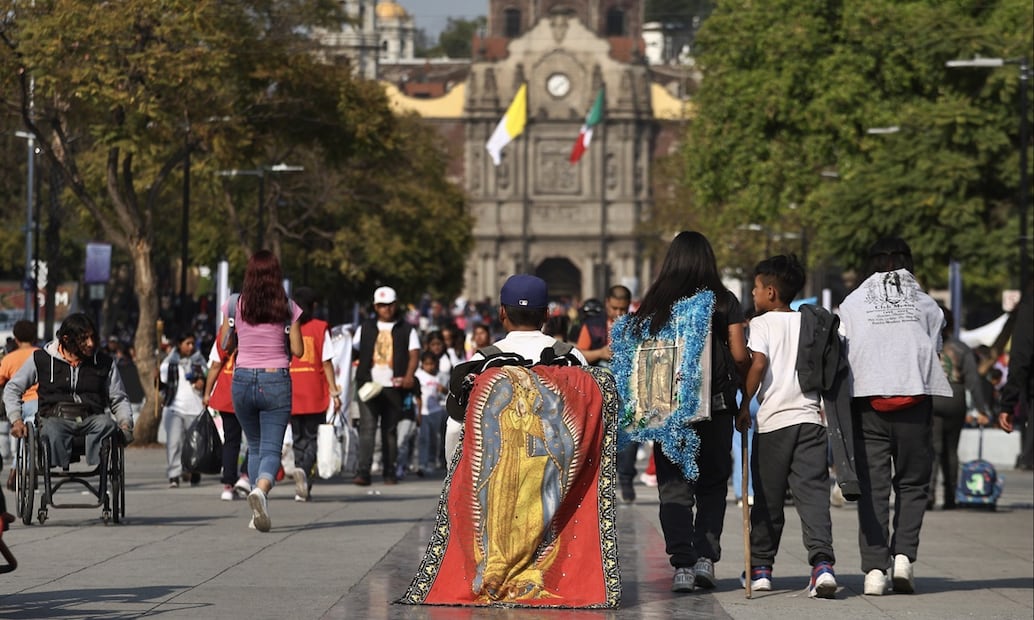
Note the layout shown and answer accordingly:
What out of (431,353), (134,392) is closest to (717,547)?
(431,353)

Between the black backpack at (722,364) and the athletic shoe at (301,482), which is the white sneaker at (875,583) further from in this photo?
the athletic shoe at (301,482)

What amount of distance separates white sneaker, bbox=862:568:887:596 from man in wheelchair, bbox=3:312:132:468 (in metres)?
5.42

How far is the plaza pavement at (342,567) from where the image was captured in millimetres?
9617

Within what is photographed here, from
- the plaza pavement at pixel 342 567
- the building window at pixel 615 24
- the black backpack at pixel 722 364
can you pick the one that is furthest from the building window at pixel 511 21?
the black backpack at pixel 722 364

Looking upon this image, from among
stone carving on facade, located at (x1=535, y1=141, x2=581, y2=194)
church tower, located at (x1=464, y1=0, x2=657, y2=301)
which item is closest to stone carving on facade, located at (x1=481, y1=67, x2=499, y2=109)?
church tower, located at (x1=464, y1=0, x2=657, y2=301)

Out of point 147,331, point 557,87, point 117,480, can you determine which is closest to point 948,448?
point 117,480

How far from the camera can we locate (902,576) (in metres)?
10.8

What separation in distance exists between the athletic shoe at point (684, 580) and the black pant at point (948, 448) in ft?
27.7

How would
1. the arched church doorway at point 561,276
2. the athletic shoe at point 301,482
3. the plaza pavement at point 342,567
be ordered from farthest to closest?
the arched church doorway at point 561,276, the athletic shoe at point 301,482, the plaza pavement at point 342,567

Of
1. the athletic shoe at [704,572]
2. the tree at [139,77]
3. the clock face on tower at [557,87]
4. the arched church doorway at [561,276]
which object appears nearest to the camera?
the athletic shoe at [704,572]

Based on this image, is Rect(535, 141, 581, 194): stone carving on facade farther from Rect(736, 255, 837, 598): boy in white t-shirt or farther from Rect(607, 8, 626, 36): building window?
Rect(736, 255, 837, 598): boy in white t-shirt

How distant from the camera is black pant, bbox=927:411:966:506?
18.5 m

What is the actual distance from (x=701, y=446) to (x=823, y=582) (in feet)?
2.88

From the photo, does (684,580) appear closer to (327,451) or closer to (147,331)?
(327,451)
